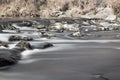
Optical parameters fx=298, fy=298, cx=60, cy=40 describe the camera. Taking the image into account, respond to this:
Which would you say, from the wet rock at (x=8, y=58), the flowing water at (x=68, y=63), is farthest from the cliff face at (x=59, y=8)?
the wet rock at (x=8, y=58)

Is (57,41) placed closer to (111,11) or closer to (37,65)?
(37,65)

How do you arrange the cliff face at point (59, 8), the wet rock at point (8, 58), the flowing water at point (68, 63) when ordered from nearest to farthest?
1. the flowing water at point (68, 63)
2. the wet rock at point (8, 58)
3. the cliff face at point (59, 8)

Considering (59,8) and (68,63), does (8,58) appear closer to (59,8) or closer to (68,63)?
(68,63)

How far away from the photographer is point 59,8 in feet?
146

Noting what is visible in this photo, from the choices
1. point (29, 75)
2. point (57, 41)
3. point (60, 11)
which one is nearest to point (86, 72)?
point (29, 75)

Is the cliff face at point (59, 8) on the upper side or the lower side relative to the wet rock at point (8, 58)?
upper

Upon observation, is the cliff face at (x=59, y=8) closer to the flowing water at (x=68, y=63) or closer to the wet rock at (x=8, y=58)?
the flowing water at (x=68, y=63)

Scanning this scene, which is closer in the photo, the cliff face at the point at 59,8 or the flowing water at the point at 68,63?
the flowing water at the point at 68,63

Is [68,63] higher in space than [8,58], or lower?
lower

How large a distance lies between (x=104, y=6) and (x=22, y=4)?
1402 centimetres

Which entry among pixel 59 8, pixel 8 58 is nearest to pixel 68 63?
pixel 8 58

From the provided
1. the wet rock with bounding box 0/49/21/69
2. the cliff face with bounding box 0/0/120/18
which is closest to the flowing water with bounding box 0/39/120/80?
the wet rock with bounding box 0/49/21/69

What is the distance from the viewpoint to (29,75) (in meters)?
9.71

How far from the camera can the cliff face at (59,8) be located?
133ft
